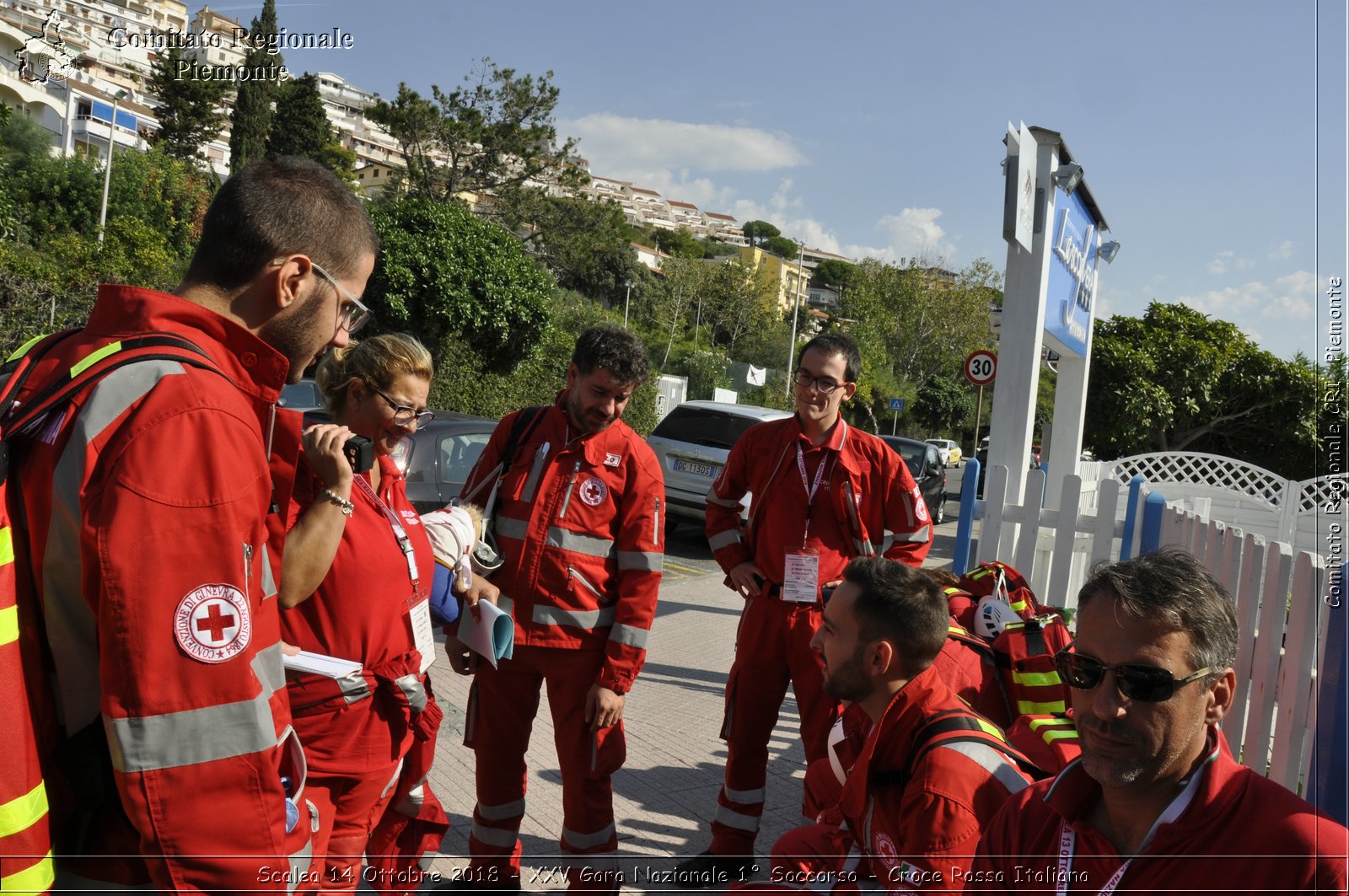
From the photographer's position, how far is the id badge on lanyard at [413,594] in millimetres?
2738

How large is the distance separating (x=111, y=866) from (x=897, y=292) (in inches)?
2219

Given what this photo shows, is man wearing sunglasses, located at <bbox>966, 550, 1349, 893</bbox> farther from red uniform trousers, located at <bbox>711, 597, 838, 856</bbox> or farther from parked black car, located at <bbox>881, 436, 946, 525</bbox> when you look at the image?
parked black car, located at <bbox>881, 436, 946, 525</bbox>

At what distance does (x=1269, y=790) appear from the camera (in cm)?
185

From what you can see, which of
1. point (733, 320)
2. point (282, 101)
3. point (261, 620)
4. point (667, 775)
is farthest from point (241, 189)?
point (733, 320)

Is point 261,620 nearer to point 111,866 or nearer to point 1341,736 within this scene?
point 111,866

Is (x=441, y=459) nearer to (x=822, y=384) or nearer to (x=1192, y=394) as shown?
(x=822, y=384)

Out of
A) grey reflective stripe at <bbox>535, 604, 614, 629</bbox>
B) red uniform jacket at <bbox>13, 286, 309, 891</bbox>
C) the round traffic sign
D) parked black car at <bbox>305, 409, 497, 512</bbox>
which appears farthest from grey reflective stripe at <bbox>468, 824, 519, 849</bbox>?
the round traffic sign

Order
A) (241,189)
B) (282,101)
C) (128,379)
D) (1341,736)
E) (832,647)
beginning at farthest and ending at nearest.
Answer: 1. (282,101)
2. (832,647)
3. (1341,736)
4. (241,189)
5. (128,379)

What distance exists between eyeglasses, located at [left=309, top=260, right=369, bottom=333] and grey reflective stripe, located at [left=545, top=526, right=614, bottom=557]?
177cm

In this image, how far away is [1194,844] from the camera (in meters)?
1.84

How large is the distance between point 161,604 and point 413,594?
142 cm

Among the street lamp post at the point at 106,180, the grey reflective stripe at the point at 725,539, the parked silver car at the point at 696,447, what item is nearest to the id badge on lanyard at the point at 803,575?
the grey reflective stripe at the point at 725,539

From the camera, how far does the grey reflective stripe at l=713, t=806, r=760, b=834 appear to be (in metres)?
4.20

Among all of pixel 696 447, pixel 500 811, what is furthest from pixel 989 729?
pixel 696 447
